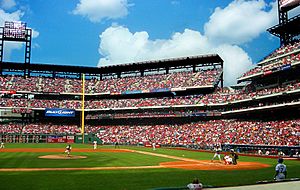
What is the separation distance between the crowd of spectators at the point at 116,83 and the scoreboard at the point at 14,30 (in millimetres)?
9865

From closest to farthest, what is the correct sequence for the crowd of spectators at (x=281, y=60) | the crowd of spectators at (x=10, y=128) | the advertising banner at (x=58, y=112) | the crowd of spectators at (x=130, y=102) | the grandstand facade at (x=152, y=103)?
1. the crowd of spectators at (x=281, y=60)
2. the grandstand facade at (x=152, y=103)
3. the crowd of spectators at (x=130, y=102)
4. the crowd of spectators at (x=10, y=128)
5. the advertising banner at (x=58, y=112)

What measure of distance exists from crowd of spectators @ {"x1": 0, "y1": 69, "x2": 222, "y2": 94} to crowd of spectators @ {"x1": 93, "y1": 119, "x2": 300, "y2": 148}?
10137 mm

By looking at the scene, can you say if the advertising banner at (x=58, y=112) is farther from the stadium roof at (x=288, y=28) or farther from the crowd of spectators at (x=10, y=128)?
the stadium roof at (x=288, y=28)

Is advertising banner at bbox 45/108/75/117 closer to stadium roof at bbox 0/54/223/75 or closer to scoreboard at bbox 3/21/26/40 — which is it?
stadium roof at bbox 0/54/223/75

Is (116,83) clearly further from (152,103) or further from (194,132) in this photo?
(194,132)

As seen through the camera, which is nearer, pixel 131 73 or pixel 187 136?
pixel 187 136

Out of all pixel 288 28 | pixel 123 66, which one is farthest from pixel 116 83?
pixel 288 28

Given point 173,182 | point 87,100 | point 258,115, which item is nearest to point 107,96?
point 87,100

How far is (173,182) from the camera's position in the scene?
16266 mm

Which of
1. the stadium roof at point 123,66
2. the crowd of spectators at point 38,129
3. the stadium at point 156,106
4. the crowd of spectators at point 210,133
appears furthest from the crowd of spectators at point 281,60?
the crowd of spectators at point 38,129

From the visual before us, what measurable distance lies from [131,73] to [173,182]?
216ft

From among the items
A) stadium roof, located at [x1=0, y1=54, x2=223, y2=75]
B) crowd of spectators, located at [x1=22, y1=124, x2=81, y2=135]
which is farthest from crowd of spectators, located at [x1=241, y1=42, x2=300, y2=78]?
crowd of spectators, located at [x1=22, y1=124, x2=81, y2=135]

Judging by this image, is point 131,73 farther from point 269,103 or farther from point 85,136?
point 269,103

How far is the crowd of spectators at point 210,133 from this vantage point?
4161cm
